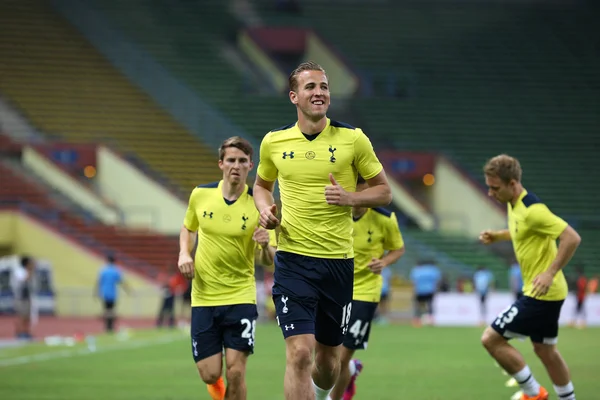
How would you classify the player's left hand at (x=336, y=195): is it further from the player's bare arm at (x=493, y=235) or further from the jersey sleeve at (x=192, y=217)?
the player's bare arm at (x=493, y=235)

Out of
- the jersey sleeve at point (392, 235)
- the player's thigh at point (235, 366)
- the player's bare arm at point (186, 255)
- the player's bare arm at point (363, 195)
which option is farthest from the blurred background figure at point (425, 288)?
the player's bare arm at point (363, 195)

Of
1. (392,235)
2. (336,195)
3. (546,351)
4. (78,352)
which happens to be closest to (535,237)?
(546,351)

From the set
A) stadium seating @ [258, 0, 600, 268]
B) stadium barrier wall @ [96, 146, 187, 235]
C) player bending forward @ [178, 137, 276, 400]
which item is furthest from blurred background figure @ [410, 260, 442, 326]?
player bending forward @ [178, 137, 276, 400]

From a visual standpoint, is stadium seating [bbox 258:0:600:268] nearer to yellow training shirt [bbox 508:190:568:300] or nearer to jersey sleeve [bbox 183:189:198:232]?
yellow training shirt [bbox 508:190:568:300]

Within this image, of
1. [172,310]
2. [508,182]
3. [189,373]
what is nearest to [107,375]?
[189,373]

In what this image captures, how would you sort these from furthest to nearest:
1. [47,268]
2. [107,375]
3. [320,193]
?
[47,268], [107,375], [320,193]

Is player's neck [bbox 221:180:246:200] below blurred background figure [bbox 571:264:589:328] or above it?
above

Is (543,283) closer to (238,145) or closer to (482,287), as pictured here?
(238,145)

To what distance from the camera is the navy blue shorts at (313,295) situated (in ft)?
26.6

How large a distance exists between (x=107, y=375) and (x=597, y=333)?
615 inches

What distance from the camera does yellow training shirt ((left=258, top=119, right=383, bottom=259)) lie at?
8.23 metres

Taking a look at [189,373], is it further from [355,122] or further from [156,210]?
[355,122]

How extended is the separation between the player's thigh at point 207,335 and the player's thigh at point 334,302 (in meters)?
1.42

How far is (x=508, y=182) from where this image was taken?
418 inches
